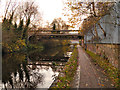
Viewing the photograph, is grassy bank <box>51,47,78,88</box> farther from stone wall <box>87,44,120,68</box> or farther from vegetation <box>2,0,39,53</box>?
vegetation <box>2,0,39,53</box>

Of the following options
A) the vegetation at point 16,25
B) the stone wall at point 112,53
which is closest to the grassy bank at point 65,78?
the stone wall at point 112,53

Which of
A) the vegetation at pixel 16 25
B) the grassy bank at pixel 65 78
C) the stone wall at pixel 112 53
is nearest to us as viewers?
→ the grassy bank at pixel 65 78

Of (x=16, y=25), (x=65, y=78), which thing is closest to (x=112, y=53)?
(x=65, y=78)

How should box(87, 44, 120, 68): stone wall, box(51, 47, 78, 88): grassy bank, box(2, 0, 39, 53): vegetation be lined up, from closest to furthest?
box(51, 47, 78, 88): grassy bank → box(87, 44, 120, 68): stone wall → box(2, 0, 39, 53): vegetation

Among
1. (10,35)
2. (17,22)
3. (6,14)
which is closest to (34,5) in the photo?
(17,22)

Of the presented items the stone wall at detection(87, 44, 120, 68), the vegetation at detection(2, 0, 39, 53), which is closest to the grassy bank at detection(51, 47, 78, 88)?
the stone wall at detection(87, 44, 120, 68)

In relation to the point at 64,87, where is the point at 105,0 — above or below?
above

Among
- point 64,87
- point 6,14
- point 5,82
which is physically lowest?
point 5,82

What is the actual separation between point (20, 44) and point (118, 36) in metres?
21.4

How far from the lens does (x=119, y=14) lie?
8.56 m

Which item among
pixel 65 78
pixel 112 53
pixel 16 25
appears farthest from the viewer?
pixel 16 25

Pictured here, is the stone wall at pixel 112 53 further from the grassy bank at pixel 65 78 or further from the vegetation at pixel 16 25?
the vegetation at pixel 16 25

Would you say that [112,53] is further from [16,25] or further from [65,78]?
[16,25]

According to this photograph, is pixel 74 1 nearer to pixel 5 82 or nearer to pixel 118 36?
pixel 118 36
